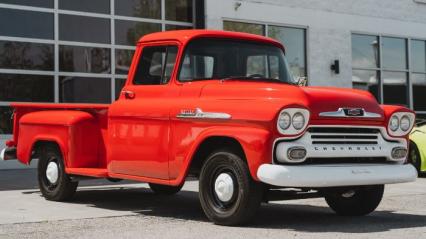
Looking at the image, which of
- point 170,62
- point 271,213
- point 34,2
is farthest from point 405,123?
point 34,2

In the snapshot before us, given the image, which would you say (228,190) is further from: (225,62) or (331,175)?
(225,62)

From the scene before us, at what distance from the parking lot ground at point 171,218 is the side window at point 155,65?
1.43 m

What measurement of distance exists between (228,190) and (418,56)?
15677 mm

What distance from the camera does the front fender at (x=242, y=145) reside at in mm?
5906

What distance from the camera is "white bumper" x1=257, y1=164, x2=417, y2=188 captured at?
580 cm

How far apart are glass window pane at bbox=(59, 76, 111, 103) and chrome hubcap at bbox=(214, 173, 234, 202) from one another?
894cm

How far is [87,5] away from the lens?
1513cm

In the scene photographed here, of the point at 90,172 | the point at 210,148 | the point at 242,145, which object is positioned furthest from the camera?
the point at 90,172

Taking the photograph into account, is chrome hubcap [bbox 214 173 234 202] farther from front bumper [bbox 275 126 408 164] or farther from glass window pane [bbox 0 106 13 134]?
glass window pane [bbox 0 106 13 134]

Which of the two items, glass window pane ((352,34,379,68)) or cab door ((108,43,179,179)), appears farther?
glass window pane ((352,34,379,68))

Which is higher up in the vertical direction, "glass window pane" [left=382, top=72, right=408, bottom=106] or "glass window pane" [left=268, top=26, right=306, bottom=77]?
"glass window pane" [left=268, top=26, right=306, bottom=77]

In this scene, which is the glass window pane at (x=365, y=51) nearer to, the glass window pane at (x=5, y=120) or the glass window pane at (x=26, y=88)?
the glass window pane at (x=26, y=88)

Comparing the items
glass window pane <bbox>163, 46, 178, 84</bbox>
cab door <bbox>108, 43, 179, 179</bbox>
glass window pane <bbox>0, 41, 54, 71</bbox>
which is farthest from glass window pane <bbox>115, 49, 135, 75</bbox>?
glass window pane <bbox>163, 46, 178, 84</bbox>

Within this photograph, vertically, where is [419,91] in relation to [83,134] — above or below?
above
